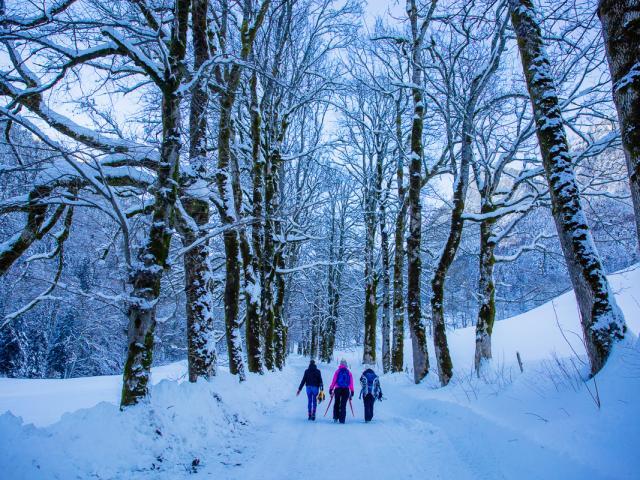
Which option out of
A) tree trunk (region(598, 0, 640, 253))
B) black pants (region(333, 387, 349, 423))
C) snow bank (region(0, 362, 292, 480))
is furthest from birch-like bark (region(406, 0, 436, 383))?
tree trunk (region(598, 0, 640, 253))

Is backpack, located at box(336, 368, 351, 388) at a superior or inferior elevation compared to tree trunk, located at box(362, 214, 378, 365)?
inferior

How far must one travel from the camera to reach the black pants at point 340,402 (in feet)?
28.2

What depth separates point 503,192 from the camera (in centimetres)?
1127

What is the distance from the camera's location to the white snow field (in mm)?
3426

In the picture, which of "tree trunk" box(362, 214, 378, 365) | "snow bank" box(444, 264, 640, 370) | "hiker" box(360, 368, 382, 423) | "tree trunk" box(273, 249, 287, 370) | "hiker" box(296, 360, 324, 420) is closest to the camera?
"hiker" box(360, 368, 382, 423)

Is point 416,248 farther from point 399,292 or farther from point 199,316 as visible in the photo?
point 199,316

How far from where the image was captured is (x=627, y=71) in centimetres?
342

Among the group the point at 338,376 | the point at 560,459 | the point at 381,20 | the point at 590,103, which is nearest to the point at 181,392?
the point at 338,376

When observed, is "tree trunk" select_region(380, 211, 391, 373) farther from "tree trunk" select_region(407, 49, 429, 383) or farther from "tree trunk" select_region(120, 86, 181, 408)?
"tree trunk" select_region(120, 86, 181, 408)

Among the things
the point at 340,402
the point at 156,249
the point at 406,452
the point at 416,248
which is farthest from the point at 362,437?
the point at 416,248

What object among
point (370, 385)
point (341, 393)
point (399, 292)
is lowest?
point (341, 393)

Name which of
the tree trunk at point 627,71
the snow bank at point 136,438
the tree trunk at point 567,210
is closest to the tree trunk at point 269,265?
the snow bank at point 136,438

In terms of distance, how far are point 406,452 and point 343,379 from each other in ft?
13.0

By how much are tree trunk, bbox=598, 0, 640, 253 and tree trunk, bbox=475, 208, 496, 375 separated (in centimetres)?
785
